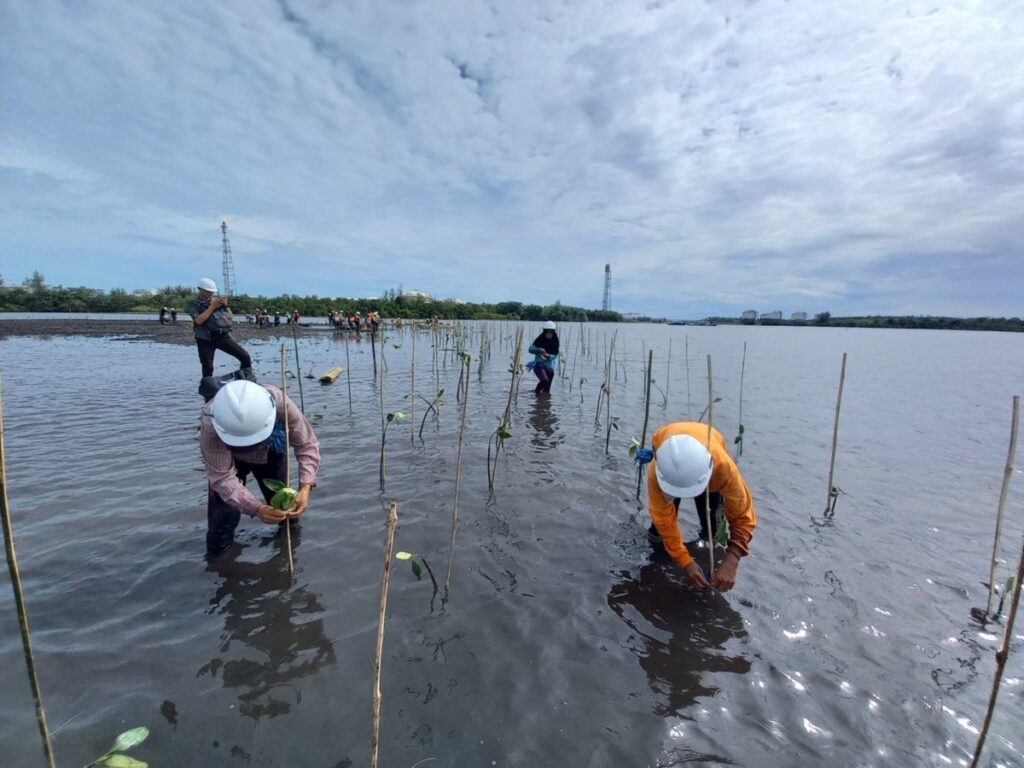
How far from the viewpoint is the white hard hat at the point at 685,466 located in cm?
341

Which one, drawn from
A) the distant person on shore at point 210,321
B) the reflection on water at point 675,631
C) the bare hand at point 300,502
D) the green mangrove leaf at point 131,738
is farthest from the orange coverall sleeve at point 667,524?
the distant person on shore at point 210,321

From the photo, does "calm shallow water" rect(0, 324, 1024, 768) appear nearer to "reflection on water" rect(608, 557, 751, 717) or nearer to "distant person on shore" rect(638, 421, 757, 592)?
"reflection on water" rect(608, 557, 751, 717)

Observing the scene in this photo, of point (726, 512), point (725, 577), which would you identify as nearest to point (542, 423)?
point (726, 512)

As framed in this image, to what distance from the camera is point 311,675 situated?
2889mm

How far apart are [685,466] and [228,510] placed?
3.64m

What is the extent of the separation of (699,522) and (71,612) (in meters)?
5.38

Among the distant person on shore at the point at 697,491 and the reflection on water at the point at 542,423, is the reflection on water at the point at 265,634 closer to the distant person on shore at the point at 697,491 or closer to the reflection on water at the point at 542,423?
the distant person on shore at the point at 697,491

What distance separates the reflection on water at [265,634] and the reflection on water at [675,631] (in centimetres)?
209

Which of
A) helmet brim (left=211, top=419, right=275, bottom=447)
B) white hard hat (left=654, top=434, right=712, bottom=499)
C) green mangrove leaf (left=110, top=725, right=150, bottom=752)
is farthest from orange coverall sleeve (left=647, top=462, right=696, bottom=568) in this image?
green mangrove leaf (left=110, top=725, right=150, bottom=752)

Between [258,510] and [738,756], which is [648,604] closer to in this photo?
[738,756]

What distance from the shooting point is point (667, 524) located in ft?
11.8

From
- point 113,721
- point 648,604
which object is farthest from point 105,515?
point 648,604

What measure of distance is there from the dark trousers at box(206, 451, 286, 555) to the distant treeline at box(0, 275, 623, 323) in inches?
1365

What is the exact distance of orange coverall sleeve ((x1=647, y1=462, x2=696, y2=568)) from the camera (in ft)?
11.6
